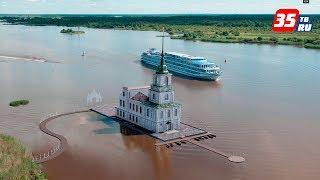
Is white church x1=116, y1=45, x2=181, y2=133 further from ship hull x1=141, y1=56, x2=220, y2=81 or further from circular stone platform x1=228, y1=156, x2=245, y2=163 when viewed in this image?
ship hull x1=141, y1=56, x2=220, y2=81

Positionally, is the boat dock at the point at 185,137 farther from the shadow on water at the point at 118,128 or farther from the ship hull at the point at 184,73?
the ship hull at the point at 184,73

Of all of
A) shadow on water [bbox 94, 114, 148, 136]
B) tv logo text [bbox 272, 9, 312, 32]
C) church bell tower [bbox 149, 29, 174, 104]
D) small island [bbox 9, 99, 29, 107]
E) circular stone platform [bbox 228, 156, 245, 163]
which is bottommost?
circular stone platform [bbox 228, 156, 245, 163]

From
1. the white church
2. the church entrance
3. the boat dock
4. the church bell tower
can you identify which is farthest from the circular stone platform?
the church bell tower

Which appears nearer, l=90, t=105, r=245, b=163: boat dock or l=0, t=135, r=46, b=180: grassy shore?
l=0, t=135, r=46, b=180: grassy shore

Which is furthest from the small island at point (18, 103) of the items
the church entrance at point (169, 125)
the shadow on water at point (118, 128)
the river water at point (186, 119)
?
the church entrance at point (169, 125)

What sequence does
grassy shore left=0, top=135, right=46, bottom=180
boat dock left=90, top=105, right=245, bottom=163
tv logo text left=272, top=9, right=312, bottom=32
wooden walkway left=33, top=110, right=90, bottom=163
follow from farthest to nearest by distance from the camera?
boat dock left=90, top=105, right=245, bottom=163, wooden walkway left=33, top=110, right=90, bottom=163, grassy shore left=0, top=135, right=46, bottom=180, tv logo text left=272, top=9, right=312, bottom=32

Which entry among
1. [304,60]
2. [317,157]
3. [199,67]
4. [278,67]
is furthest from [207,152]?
[304,60]

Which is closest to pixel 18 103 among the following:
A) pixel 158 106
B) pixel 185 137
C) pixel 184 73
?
pixel 158 106
